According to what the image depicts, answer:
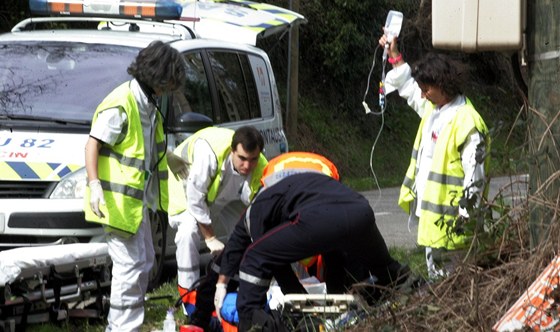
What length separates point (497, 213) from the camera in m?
5.43

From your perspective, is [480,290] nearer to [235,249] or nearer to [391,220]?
[235,249]

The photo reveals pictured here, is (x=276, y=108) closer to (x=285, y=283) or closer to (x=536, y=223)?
(x=285, y=283)

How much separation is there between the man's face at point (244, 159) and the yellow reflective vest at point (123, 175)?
2.85ft

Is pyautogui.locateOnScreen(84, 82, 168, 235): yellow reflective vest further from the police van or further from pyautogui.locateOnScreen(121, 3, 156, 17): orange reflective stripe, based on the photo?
pyautogui.locateOnScreen(121, 3, 156, 17): orange reflective stripe

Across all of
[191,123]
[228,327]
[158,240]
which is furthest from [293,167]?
[158,240]

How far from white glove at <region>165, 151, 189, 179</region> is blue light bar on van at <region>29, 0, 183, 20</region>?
83.0 inches

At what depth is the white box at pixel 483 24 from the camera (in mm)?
4898

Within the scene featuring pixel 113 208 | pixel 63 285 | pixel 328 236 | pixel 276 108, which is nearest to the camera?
pixel 328 236

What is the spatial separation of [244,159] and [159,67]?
40.5 inches

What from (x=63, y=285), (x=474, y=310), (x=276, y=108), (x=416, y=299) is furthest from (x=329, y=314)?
(x=276, y=108)

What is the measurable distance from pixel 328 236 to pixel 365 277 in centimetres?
47

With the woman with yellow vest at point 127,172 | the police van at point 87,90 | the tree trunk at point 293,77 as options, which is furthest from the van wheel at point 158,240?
the tree trunk at point 293,77

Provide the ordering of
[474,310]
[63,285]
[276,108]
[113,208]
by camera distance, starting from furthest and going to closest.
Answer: [276,108]
[63,285]
[113,208]
[474,310]

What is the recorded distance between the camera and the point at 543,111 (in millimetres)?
5027
